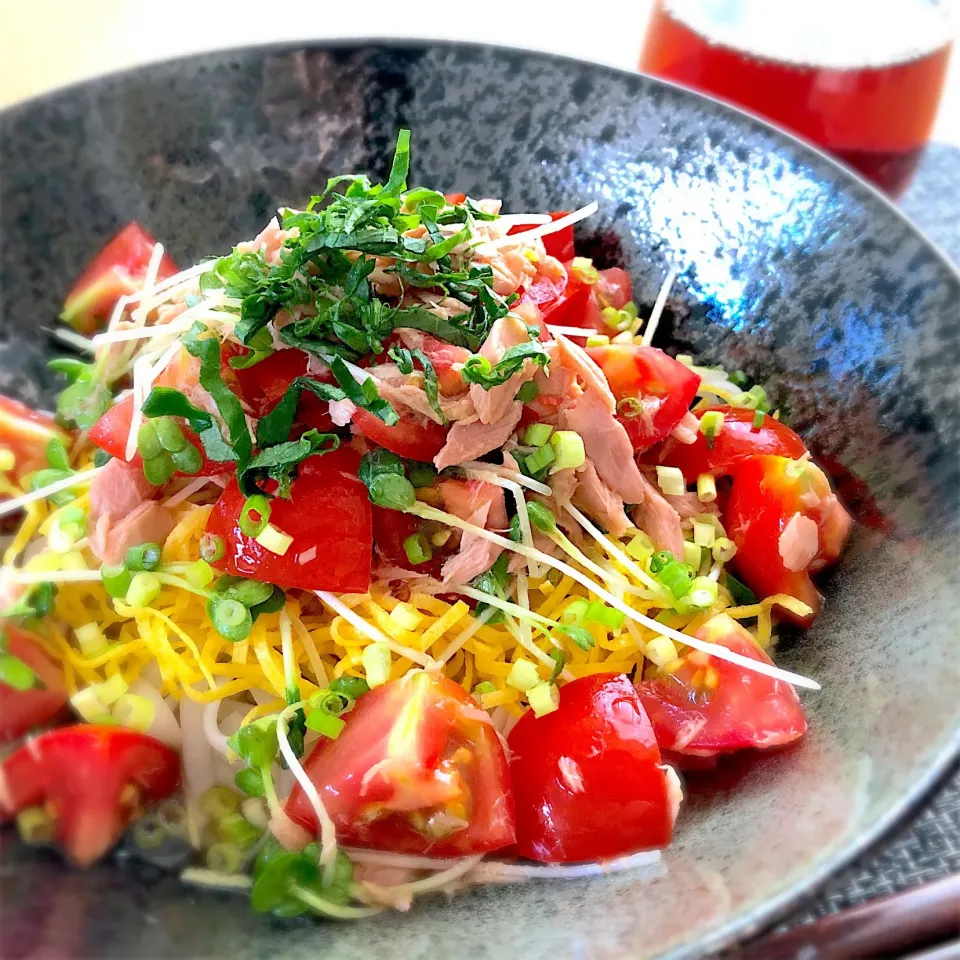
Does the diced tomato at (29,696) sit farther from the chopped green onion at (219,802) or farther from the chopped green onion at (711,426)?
the chopped green onion at (711,426)

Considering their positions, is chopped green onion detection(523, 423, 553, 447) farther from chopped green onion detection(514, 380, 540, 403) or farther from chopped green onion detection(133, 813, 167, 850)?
chopped green onion detection(133, 813, 167, 850)

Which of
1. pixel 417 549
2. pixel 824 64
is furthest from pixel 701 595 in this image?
pixel 824 64

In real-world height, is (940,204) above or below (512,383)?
above

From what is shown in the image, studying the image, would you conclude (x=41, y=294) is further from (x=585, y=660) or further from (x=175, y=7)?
(x=175, y=7)

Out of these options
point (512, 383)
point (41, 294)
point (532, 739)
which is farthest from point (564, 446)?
point (41, 294)

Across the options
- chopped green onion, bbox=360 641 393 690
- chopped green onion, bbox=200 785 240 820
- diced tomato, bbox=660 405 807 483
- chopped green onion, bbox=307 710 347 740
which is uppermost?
diced tomato, bbox=660 405 807 483

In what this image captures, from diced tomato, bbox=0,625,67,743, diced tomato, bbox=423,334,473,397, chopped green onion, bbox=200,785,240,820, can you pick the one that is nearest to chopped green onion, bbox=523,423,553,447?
diced tomato, bbox=423,334,473,397
